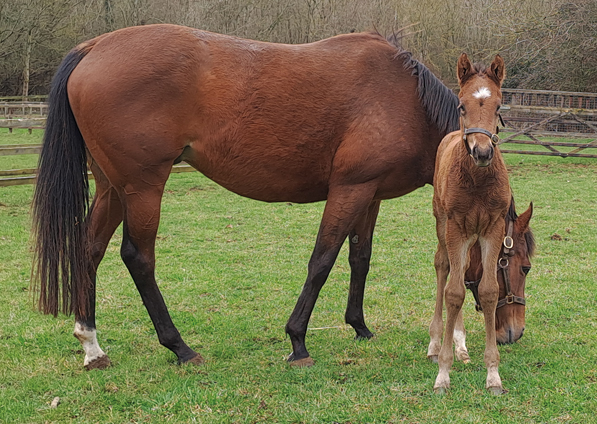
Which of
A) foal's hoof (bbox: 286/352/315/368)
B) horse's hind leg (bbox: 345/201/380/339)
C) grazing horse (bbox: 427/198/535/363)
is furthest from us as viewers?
horse's hind leg (bbox: 345/201/380/339)

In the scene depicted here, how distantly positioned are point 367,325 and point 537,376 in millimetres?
1646

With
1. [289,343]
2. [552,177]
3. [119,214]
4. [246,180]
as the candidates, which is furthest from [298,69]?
[552,177]

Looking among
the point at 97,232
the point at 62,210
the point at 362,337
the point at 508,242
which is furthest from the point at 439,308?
the point at 62,210

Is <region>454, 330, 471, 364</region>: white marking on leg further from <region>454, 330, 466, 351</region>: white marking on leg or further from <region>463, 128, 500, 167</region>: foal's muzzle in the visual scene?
<region>463, 128, 500, 167</region>: foal's muzzle

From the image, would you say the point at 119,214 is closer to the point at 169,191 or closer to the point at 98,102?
the point at 98,102

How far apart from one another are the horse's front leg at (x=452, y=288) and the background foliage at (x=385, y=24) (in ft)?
60.9

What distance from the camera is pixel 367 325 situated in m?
5.16

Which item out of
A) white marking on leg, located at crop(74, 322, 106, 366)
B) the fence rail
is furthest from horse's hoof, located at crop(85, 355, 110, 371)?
the fence rail

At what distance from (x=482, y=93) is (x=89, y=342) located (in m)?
3.19

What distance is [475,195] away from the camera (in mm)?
3473

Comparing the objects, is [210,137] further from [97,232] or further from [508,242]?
[508,242]

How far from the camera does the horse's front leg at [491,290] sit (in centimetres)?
358

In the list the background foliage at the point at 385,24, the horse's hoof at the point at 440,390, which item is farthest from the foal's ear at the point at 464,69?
the background foliage at the point at 385,24

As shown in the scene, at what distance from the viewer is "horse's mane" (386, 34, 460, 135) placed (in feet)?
14.2
